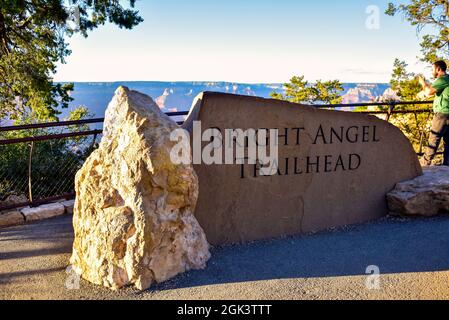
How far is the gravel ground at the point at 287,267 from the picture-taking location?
3350mm

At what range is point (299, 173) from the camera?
15.9 feet

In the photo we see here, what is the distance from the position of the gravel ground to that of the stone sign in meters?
0.23

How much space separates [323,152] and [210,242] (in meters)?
1.77

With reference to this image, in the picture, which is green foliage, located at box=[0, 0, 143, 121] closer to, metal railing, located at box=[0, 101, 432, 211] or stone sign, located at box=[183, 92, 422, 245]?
metal railing, located at box=[0, 101, 432, 211]

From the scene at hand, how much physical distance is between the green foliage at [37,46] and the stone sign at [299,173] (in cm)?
632

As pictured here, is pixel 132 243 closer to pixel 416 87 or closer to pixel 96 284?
pixel 96 284

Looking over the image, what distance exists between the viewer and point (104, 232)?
3.49 metres

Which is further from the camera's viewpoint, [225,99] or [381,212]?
[381,212]

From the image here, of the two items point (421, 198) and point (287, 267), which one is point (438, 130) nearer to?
point (421, 198)

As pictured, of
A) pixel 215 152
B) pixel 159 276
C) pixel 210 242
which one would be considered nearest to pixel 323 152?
pixel 215 152

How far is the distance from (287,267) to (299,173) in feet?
4.50
